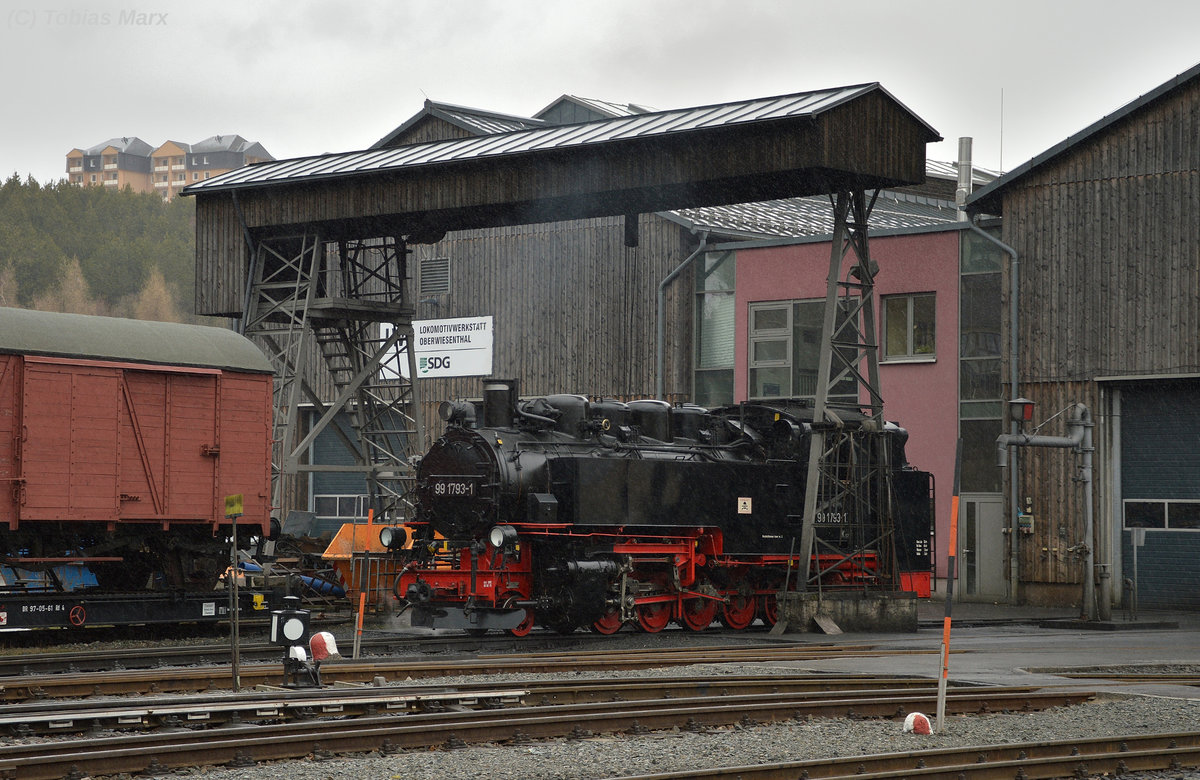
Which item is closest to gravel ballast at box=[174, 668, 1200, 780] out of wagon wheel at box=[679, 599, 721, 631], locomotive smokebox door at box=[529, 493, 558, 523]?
locomotive smokebox door at box=[529, 493, 558, 523]

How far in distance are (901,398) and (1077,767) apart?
862 inches

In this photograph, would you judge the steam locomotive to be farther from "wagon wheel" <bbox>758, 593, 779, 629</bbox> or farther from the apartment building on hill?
the apartment building on hill

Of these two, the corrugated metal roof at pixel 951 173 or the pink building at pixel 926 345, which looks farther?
the corrugated metal roof at pixel 951 173

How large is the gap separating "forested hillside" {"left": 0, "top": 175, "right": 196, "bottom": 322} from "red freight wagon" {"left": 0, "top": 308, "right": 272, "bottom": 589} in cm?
7816

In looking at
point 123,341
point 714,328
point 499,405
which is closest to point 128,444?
point 123,341

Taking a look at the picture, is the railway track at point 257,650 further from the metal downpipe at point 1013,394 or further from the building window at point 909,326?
the building window at point 909,326

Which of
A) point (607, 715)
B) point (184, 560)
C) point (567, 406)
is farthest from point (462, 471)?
point (607, 715)

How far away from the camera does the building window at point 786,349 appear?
32000 millimetres

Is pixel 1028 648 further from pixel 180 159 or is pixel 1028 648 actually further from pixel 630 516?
pixel 180 159

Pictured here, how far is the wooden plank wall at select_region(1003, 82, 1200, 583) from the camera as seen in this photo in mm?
27719

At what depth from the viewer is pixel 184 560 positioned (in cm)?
1984

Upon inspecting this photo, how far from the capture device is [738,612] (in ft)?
73.5

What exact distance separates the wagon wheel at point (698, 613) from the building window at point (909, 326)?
11614 mm

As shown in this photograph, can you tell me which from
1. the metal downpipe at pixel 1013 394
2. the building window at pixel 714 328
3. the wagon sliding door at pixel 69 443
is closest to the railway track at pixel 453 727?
Answer: the wagon sliding door at pixel 69 443
